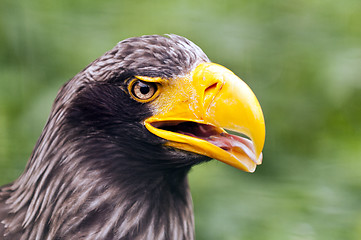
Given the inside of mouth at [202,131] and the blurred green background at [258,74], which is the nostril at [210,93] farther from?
the blurred green background at [258,74]

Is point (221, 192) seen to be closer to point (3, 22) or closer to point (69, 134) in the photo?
point (69, 134)

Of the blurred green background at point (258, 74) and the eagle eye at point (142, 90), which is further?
the blurred green background at point (258, 74)

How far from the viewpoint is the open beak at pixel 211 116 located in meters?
2.22

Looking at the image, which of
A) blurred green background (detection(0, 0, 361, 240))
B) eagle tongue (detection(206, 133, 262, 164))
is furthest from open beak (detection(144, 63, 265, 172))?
blurred green background (detection(0, 0, 361, 240))

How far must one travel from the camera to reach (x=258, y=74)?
452 centimetres

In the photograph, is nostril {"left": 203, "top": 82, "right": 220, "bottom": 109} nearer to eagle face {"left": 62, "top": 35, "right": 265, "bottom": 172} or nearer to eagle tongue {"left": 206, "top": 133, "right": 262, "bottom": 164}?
eagle face {"left": 62, "top": 35, "right": 265, "bottom": 172}

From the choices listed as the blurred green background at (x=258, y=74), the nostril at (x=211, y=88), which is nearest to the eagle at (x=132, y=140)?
the nostril at (x=211, y=88)

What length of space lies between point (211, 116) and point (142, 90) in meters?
0.27

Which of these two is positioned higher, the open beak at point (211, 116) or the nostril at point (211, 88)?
the nostril at point (211, 88)

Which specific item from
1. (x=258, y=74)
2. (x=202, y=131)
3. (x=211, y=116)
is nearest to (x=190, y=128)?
(x=202, y=131)

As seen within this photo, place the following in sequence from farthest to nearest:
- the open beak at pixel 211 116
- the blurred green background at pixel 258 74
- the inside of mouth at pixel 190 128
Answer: the blurred green background at pixel 258 74, the inside of mouth at pixel 190 128, the open beak at pixel 211 116

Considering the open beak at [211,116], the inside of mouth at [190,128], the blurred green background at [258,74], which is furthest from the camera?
the blurred green background at [258,74]

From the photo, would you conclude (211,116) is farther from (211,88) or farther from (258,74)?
(258,74)

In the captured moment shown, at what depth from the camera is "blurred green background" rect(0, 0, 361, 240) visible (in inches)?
152
